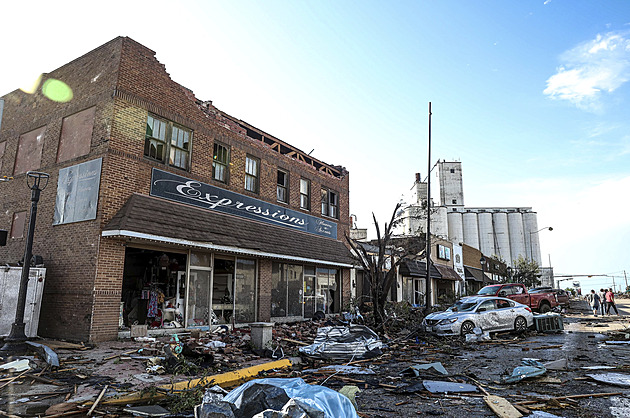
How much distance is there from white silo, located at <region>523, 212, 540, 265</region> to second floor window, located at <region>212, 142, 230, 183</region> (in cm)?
6864

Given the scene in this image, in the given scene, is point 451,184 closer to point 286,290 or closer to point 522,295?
point 522,295

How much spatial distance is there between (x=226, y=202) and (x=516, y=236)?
6889cm

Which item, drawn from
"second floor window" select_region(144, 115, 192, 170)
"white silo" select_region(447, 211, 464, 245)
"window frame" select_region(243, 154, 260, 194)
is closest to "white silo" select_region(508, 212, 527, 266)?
"white silo" select_region(447, 211, 464, 245)

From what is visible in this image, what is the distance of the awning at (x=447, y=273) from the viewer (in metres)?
34.2

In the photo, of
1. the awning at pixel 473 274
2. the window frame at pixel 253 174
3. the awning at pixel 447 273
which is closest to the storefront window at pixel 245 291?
the window frame at pixel 253 174

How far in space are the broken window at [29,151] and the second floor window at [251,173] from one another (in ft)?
24.3

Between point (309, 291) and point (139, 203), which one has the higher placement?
point (139, 203)

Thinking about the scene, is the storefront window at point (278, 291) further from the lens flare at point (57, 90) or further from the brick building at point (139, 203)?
the lens flare at point (57, 90)

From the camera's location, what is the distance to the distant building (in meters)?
66.1

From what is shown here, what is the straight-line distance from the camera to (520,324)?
1666 cm

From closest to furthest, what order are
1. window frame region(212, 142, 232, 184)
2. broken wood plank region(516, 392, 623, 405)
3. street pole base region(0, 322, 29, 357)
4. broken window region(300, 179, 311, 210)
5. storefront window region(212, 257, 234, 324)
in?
broken wood plank region(516, 392, 623, 405)
street pole base region(0, 322, 29, 357)
storefront window region(212, 257, 234, 324)
window frame region(212, 142, 232, 184)
broken window region(300, 179, 311, 210)

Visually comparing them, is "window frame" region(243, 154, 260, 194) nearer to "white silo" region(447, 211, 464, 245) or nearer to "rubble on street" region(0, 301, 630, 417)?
"rubble on street" region(0, 301, 630, 417)

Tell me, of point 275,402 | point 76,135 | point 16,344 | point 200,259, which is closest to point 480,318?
point 200,259

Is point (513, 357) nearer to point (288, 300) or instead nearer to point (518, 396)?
point (518, 396)
